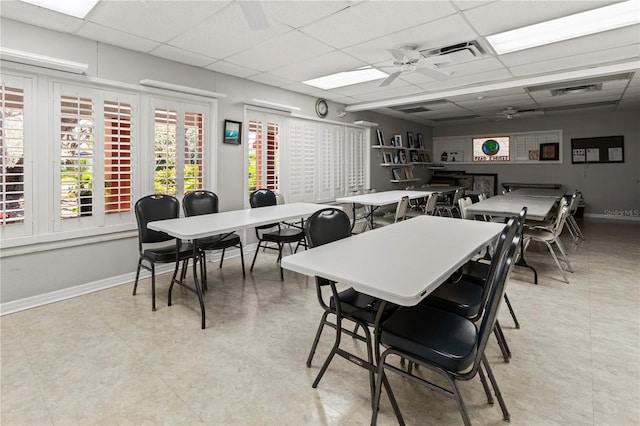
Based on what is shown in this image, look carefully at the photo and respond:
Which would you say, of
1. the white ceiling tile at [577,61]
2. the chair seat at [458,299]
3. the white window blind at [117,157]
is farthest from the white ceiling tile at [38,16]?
the white ceiling tile at [577,61]

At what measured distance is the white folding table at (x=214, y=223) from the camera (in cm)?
261

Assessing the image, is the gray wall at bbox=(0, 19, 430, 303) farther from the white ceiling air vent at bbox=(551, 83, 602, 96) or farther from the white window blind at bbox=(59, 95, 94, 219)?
the white ceiling air vent at bbox=(551, 83, 602, 96)

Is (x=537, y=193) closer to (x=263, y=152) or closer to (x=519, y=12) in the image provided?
(x=519, y=12)

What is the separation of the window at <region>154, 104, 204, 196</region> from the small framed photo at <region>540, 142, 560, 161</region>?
8556mm

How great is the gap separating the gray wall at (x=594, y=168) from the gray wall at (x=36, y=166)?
25.2 feet

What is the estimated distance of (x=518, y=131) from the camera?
8930 mm

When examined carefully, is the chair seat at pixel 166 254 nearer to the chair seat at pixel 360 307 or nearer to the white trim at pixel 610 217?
the chair seat at pixel 360 307

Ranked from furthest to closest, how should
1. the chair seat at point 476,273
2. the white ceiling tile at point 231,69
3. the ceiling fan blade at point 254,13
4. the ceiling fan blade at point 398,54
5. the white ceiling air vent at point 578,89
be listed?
the white ceiling air vent at point 578,89 → the white ceiling tile at point 231,69 → the ceiling fan blade at point 398,54 → the chair seat at point 476,273 → the ceiling fan blade at point 254,13

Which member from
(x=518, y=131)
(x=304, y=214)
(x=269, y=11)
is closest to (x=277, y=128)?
(x=304, y=214)

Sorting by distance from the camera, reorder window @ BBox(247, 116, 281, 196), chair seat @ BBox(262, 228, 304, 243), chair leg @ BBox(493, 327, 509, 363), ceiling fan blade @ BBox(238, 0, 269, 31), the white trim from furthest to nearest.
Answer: the white trim, window @ BBox(247, 116, 281, 196), chair seat @ BBox(262, 228, 304, 243), chair leg @ BBox(493, 327, 509, 363), ceiling fan blade @ BBox(238, 0, 269, 31)

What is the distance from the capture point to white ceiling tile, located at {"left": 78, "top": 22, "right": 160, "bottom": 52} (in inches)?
120

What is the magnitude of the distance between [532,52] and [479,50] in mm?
652

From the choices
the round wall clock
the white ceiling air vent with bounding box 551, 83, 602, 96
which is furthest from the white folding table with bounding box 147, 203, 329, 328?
the white ceiling air vent with bounding box 551, 83, 602, 96

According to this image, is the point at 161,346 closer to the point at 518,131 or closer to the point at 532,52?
the point at 532,52
